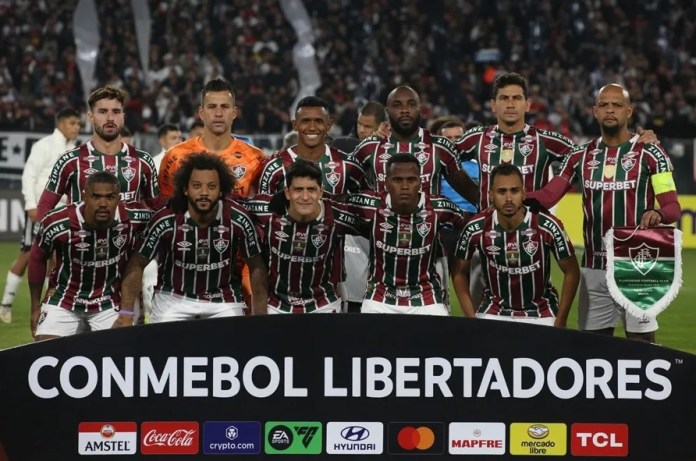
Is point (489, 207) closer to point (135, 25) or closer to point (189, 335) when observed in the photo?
point (189, 335)

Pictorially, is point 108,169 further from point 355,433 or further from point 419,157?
point 355,433

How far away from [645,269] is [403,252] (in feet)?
3.71

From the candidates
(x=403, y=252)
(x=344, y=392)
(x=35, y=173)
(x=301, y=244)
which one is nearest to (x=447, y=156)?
(x=403, y=252)

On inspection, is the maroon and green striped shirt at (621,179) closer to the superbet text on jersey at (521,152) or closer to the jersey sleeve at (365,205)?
the superbet text on jersey at (521,152)

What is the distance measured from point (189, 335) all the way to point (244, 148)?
8.06ft

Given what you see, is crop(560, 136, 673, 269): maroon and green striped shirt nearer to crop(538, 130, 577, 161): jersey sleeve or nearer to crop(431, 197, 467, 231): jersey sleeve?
crop(538, 130, 577, 161): jersey sleeve

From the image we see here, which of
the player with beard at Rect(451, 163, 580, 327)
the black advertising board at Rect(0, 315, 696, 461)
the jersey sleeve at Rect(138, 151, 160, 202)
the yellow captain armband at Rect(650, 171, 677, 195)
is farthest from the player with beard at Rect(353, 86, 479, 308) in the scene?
the black advertising board at Rect(0, 315, 696, 461)

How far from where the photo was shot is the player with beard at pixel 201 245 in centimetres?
557

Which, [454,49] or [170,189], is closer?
[170,189]

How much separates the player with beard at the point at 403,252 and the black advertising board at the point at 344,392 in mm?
1594

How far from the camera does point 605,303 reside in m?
6.18

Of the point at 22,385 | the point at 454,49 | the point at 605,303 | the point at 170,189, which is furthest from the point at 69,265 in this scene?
the point at 454,49

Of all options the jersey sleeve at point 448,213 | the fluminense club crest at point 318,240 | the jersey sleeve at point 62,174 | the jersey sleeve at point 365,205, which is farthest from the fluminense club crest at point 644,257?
the jersey sleeve at point 62,174

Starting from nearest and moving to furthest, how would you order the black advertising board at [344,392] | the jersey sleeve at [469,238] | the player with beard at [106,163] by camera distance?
1. the black advertising board at [344,392]
2. the jersey sleeve at [469,238]
3. the player with beard at [106,163]
